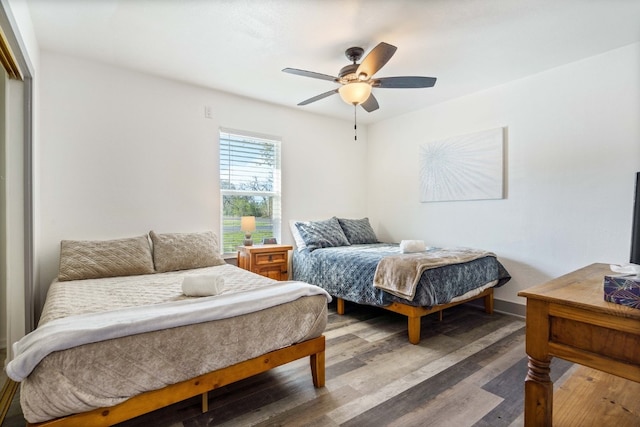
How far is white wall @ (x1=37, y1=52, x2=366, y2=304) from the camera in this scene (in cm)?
277

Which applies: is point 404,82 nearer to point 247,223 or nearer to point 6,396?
point 247,223

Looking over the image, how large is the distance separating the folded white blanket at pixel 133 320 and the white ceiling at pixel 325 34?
1.90 m

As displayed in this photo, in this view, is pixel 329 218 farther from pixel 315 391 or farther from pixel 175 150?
pixel 315 391

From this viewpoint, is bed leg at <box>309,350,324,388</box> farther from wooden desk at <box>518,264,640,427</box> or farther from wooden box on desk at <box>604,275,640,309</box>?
wooden box on desk at <box>604,275,640,309</box>

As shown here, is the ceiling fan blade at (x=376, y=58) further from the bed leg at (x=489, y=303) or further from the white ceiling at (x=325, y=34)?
the bed leg at (x=489, y=303)

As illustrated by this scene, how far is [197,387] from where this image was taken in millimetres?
1554

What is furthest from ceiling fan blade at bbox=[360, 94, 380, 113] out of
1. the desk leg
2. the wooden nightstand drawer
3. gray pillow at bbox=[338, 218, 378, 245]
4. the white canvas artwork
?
the desk leg

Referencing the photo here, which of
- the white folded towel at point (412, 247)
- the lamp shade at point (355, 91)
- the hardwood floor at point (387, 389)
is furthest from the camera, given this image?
the white folded towel at point (412, 247)

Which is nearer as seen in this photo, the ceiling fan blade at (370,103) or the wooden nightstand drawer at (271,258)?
the ceiling fan blade at (370,103)

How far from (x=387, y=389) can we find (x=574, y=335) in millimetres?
1136

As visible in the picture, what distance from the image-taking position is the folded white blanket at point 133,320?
119 centimetres

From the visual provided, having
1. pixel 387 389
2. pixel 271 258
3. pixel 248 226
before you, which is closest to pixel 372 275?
pixel 387 389

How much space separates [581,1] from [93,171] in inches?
161

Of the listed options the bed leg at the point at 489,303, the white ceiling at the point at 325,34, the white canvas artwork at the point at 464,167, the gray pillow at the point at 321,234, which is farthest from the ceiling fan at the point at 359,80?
the bed leg at the point at 489,303
